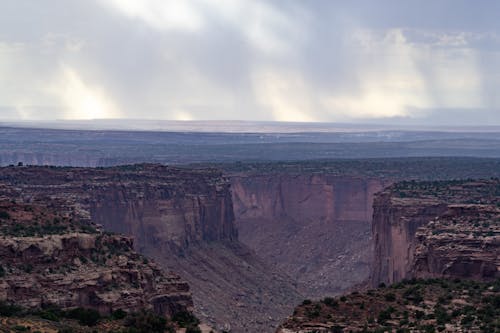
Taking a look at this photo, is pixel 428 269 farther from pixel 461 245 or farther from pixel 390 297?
pixel 390 297

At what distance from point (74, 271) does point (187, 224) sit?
5252 centimetres

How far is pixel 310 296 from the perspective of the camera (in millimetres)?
105000

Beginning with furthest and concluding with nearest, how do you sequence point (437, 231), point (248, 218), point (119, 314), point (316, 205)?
point (248, 218) → point (316, 205) → point (437, 231) → point (119, 314)

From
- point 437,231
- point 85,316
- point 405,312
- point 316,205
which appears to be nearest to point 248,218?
point 316,205

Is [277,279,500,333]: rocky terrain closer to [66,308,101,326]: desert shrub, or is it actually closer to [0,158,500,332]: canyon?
[66,308,101,326]: desert shrub

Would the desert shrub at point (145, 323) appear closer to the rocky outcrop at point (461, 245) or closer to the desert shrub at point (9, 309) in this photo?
the desert shrub at point (9, 309)

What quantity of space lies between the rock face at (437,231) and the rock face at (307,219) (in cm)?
2447

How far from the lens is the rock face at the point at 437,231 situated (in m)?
68.1

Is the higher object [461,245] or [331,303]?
[461,245]

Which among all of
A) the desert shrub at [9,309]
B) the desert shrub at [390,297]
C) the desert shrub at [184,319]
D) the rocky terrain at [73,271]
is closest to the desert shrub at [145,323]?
the desert shrub at [184,319]

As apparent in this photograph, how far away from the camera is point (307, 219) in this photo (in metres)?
138

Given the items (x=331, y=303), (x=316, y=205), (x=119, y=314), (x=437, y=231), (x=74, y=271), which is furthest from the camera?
(x=316, y=205)

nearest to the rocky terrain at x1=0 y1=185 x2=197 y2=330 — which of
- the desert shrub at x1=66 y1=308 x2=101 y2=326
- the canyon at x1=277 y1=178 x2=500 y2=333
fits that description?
the desert shrub at x1=66 y1=308 x2=101 y2=326

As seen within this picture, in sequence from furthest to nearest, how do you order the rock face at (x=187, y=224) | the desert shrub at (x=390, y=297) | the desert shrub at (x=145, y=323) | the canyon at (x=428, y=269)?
the rock face at (x=187, y=224) < the desert shrub at (x=390, y=297) < the canyon at (x=428, y=269) < the desert shrub at (x=145, y=323)
